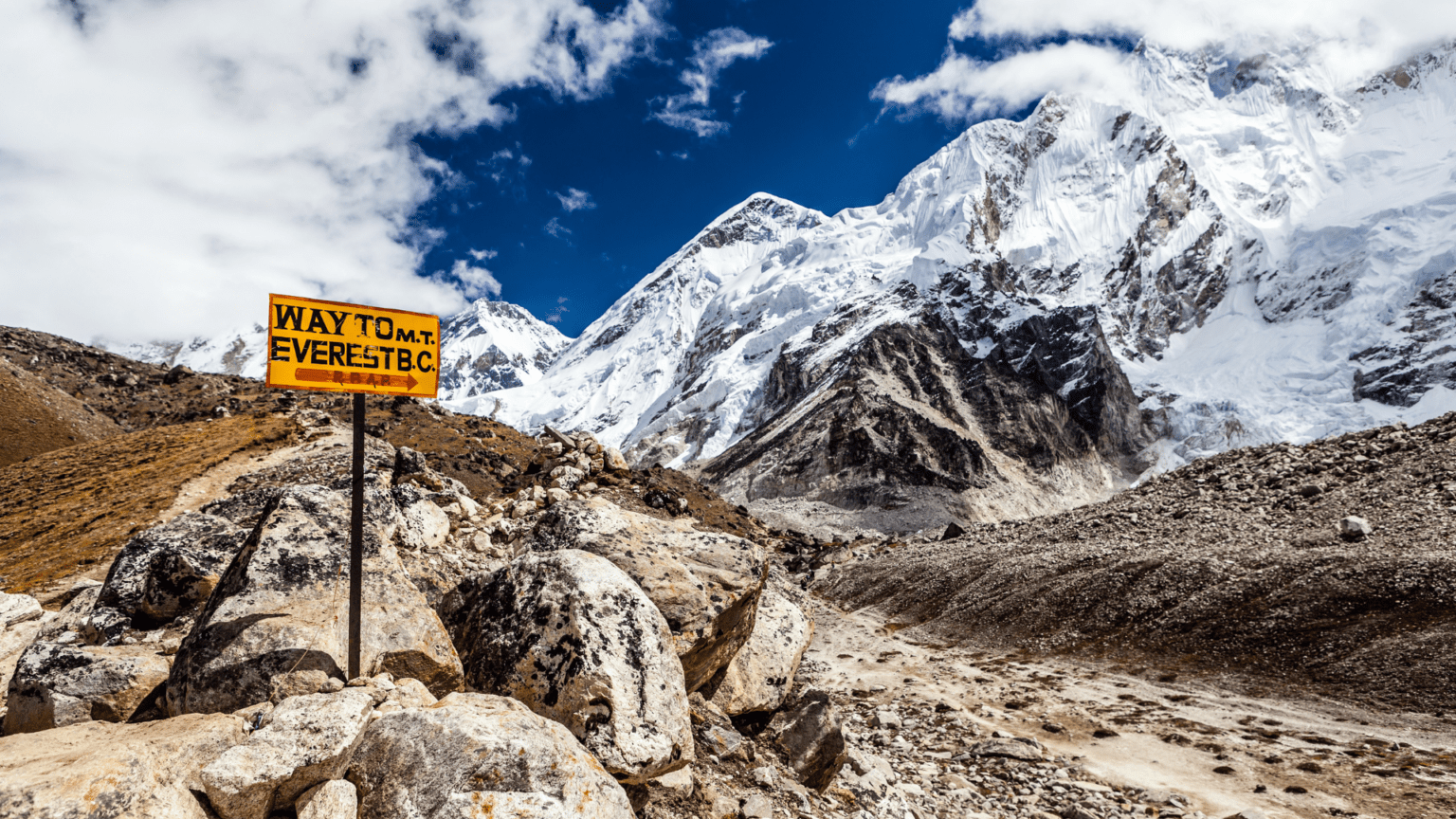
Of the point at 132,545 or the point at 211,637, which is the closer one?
the point at 211,637

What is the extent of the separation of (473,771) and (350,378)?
420 cm

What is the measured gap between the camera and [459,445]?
27.3m

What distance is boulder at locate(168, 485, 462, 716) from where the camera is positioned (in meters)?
6.19

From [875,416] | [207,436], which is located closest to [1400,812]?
[207,436]

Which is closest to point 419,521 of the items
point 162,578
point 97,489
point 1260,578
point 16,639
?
point 162,578

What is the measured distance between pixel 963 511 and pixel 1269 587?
A: 104m

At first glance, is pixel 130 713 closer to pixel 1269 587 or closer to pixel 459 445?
pixel 459 445

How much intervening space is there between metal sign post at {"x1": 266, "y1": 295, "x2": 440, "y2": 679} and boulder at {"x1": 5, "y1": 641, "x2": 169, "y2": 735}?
6.59 feet

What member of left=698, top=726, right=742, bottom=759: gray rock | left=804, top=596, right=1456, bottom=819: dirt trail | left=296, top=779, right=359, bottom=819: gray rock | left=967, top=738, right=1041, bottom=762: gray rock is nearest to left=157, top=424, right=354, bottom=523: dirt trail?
left=698, top=726, right=742, bottom=759: gray rock

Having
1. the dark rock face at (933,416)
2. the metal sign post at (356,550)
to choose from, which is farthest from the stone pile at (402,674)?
the dark rock face at (933,416)

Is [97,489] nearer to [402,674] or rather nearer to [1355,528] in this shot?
[402,674]

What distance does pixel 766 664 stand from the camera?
35.3 feet

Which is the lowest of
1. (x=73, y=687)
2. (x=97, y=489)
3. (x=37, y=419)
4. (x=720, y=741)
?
(x=720, y=741)

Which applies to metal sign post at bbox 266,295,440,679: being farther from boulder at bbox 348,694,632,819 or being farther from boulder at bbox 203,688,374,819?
boulder at bbox 348,694,632,819
